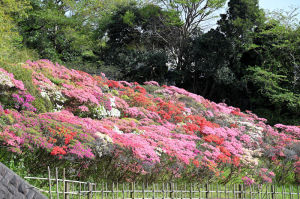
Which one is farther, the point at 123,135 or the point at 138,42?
the point at 138,42

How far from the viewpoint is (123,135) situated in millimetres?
7742

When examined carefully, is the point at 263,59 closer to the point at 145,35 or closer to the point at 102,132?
the point at 145,35

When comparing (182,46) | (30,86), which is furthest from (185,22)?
(30,86)

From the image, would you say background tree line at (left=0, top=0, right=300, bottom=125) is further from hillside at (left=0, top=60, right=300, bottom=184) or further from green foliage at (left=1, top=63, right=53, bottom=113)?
green foliage at (left=1, top=63, right=53, bottom=113)

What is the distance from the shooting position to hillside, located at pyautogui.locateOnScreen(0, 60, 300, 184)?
6180mm

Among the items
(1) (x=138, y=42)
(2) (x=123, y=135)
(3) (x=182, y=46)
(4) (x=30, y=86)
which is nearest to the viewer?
(2) (x=123, y=135)

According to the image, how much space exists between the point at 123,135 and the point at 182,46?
587 inches

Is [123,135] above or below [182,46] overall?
below

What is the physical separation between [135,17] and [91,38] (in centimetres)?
355

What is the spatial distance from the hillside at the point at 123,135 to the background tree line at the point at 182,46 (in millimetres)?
6136

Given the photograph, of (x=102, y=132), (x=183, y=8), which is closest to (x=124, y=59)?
(x=183, y=8)

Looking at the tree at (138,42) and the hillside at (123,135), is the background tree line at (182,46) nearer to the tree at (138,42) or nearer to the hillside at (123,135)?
the tree at (138,42)

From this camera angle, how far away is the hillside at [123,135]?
618cm

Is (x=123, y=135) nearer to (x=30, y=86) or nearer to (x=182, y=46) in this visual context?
(x=30, y=86)
